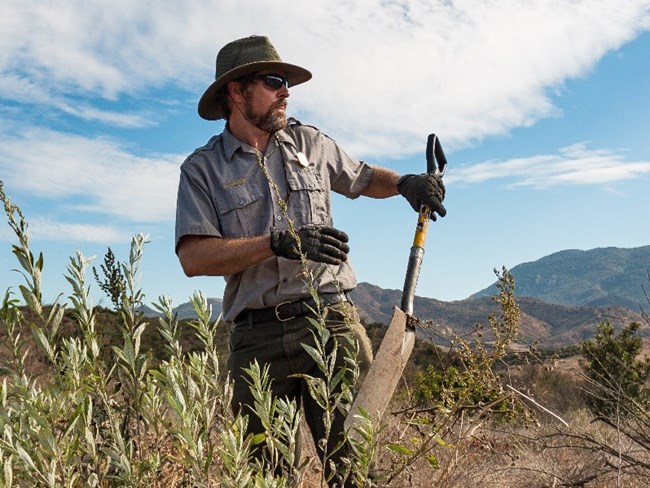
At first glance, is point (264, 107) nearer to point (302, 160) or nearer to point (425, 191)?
point (302, 160)

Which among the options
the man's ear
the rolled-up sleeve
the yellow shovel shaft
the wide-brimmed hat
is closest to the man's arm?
the rolled-up sleeve

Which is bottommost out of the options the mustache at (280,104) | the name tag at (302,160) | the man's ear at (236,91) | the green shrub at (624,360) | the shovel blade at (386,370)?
the green shrub at (624,360)

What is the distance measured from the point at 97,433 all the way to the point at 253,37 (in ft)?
9.08

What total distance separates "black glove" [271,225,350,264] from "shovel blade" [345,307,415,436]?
A: 394 mm

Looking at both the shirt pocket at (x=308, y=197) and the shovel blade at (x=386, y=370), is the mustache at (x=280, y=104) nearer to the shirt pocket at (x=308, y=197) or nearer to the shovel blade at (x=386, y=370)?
the shirt pocket at (x=308, y=197)

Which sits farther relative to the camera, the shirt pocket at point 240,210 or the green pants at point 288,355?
the shirt pocket at point 240,210

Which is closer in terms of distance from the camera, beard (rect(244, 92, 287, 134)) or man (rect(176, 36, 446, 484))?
man (rect(176, 36, 446, 484))

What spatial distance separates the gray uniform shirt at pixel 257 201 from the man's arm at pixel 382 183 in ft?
1.28

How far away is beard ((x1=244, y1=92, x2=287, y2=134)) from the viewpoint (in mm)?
3840

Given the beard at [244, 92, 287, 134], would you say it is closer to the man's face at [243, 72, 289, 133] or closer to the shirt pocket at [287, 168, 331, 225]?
the man's face at [243, 72, 289, 133]

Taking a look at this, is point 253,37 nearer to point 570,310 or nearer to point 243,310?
point 243,310

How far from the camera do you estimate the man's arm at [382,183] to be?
429 cm

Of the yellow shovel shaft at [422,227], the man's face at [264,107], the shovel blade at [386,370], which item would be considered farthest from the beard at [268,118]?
the shovel blade at [386,370]

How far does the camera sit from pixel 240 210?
373cm
